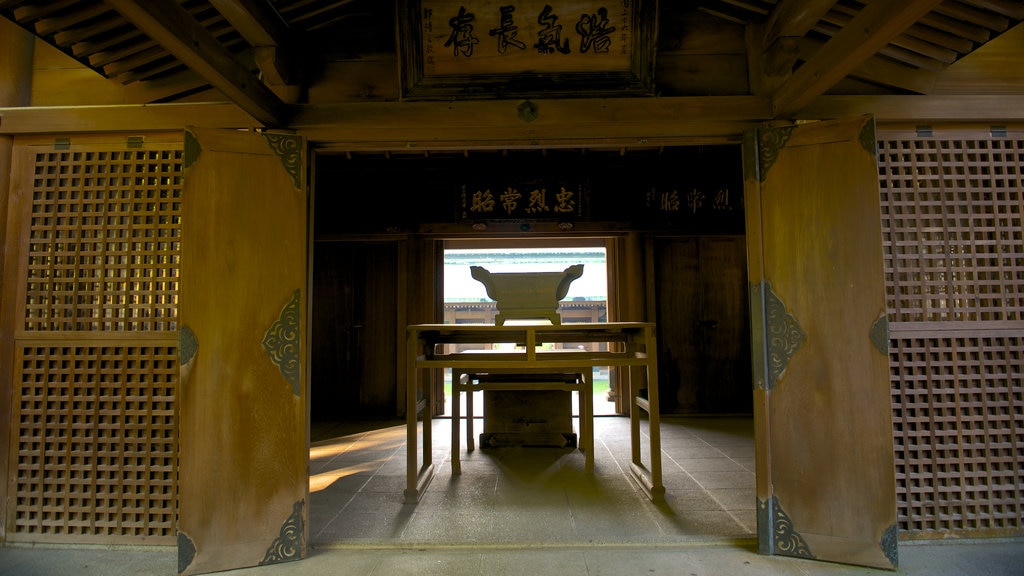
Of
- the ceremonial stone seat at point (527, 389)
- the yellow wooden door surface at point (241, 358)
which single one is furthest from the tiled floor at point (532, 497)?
the yellow wooden door surface at point (241, 358)

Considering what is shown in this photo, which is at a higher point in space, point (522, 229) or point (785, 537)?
point (522, 229)

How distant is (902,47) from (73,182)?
4.30 meters

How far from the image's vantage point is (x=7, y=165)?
2352mm

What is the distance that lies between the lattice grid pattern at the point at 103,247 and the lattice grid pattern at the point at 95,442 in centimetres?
16

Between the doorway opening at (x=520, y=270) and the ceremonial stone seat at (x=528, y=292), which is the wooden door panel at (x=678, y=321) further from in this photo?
the doorway opening at (x=520, y=270)

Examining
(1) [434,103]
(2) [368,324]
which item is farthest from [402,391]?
(1) [434,103]

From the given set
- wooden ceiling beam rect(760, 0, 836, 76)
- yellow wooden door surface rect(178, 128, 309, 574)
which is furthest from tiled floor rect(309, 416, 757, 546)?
wooden ceiling beam rect(760, 0, 836, 76)

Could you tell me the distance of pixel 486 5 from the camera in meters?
2.23

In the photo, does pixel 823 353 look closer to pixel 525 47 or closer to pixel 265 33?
pixel 525 47

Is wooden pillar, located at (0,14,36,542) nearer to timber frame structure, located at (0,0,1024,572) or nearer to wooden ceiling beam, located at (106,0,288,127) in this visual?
timber frame structure, located at (0,0,1024,572)

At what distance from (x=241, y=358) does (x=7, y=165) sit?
1.67 meters

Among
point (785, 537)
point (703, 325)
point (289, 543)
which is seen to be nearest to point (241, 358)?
point (289, 543)

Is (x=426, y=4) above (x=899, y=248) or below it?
above

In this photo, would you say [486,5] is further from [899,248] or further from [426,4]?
[899,248]
